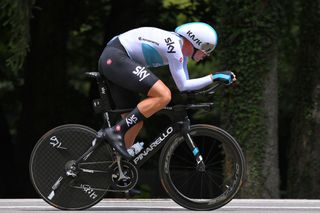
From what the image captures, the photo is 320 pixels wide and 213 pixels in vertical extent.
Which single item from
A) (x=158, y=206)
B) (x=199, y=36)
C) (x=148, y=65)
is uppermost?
(x=199, y=36)

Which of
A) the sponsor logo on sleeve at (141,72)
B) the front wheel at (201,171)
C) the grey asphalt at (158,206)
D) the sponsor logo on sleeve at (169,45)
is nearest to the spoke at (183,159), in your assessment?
the front wheel at (201,171)

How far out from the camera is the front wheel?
6.74 metres

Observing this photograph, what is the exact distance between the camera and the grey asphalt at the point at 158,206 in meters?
6.97

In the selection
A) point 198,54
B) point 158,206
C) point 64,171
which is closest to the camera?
point 198,54

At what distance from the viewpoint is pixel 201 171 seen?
6812 millimetres

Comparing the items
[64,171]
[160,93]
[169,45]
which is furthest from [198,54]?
[64,171]

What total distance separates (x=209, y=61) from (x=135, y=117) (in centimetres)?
1039

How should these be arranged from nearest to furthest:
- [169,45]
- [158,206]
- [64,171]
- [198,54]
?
[169,45] → [198,54] → [64,171] → [158,206]

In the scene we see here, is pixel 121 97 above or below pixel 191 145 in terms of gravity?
above

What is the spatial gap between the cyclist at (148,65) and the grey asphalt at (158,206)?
2.19 ft

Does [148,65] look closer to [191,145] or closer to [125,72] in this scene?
[125,72]

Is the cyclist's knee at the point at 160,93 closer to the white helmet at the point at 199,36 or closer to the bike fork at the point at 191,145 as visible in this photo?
the bike fork at the point at 191,145

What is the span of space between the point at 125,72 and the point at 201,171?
990 millimetres

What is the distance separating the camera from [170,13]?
16.7 metres
